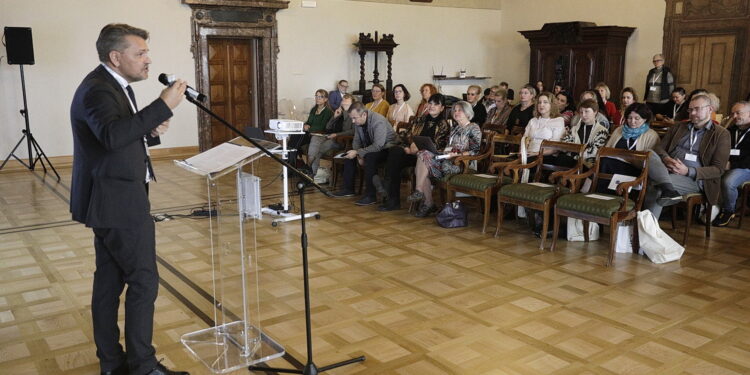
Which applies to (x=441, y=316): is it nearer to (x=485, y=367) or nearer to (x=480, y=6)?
(x=485, y=367)

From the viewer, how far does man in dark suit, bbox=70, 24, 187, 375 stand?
2.45 meters

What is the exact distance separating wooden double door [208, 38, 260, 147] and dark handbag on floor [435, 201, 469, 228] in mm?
6388

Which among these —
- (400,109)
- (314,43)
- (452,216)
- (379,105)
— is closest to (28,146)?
(379,105)

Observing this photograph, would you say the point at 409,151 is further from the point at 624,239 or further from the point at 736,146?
the point at 736,146

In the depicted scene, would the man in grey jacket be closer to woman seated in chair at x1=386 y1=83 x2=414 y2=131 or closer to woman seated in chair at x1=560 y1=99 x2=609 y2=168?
woman seated in chair at x1=386 y1=83 x2=414 y2=131

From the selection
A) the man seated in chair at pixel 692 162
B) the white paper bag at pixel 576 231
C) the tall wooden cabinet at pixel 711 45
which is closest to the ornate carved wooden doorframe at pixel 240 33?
the tall wooden cabinet at pixel 711 45

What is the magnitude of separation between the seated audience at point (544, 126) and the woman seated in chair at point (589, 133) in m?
0.12

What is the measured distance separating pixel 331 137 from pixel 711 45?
7.01m

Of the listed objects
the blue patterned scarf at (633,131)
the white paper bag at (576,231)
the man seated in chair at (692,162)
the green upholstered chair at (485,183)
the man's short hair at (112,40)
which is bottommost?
the white paper bag at (576,231)

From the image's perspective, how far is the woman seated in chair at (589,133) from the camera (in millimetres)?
5602

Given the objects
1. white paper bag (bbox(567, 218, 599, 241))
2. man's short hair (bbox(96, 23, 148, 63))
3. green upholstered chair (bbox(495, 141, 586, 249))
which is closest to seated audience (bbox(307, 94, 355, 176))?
green upholstered chair (bbox(495, 141, 586, 249))

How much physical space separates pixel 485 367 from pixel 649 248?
228cm

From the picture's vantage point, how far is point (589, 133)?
5.82 m

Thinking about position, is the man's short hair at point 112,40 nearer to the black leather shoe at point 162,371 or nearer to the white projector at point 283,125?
the black leather shoe at point 162,371
